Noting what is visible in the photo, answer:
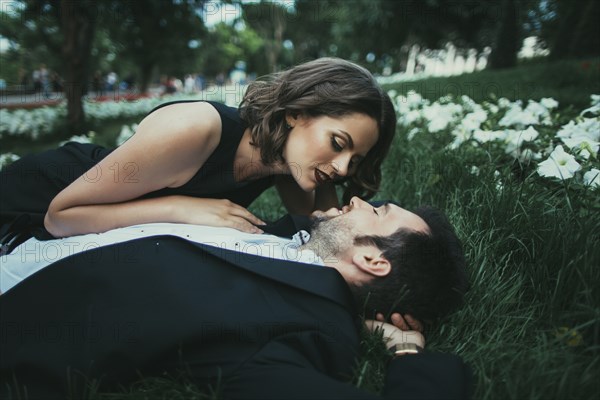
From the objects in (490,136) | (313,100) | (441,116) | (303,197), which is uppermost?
(313,100)

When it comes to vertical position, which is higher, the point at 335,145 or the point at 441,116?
the point at 335,145

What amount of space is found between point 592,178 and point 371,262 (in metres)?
1.31

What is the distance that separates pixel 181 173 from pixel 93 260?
0.73 m

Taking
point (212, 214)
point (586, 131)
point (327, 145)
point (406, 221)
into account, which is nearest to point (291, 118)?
point (327, 145)

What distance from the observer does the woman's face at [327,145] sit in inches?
91.7

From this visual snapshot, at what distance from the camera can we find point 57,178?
2512 mm

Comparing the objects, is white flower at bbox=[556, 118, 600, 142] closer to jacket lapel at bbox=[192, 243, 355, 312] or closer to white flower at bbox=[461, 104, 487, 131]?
white flower at bbox=[461, 104, 487, 131]

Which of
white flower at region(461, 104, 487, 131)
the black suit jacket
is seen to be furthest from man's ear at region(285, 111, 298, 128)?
white flower at region(461, 104, 487, 131)

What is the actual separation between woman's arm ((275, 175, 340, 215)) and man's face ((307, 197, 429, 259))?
42.3 inches

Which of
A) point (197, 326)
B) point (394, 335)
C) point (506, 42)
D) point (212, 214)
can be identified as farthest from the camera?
point (506, 42)

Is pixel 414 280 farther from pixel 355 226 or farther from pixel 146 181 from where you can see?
pixel 146 181

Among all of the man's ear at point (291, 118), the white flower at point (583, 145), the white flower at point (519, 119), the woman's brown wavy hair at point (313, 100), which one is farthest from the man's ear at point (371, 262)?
the white flower at point (519, 119)

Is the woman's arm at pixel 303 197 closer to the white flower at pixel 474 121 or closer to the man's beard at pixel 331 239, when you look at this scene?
the man's beard at pixel 331 239

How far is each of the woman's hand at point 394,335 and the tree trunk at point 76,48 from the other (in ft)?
30.4
